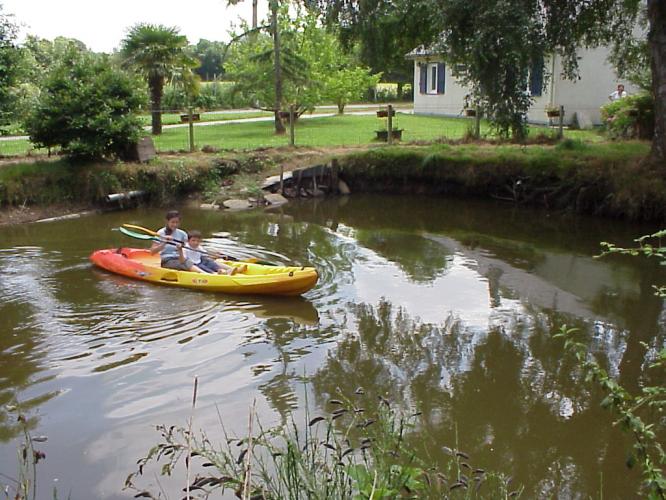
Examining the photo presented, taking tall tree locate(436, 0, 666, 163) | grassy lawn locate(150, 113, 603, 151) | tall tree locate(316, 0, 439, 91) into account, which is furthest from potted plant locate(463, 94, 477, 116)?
tall tree locate(316, 0, 439, 91)

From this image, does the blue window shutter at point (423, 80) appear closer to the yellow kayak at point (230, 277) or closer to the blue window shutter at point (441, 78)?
the blue window shutter at point (441, 78)

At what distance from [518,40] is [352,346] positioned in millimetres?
7796

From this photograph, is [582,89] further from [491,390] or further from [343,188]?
[491,390]

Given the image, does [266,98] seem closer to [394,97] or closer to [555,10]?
[555,10]

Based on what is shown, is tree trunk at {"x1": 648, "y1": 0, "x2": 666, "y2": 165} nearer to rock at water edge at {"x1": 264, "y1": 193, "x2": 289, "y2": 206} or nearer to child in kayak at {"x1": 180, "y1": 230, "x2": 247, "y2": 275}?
rock at water edge at {"x1": 264, "y1": 193, "x2": 289, "y2": 206}

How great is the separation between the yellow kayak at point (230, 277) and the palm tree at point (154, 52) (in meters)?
12.7

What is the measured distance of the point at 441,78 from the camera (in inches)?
1172

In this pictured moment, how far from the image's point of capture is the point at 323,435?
20.6ft

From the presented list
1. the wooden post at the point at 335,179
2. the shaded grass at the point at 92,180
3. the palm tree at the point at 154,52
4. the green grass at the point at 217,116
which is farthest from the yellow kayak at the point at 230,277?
the green grass at the point at 217,116

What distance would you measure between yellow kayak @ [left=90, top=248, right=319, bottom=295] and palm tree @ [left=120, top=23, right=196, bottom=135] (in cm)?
1270

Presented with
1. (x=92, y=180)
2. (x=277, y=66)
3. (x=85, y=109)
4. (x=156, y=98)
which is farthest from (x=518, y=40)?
(x=156, y=98)

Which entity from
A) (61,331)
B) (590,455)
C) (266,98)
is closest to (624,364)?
(590,455)

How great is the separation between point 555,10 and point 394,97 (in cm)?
2993

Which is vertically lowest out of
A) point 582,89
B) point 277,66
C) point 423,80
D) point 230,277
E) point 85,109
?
point 230,277
